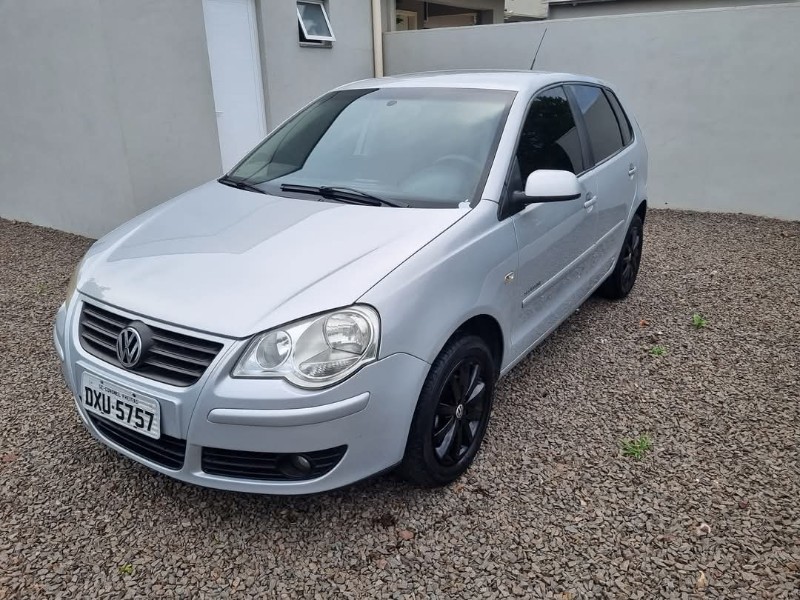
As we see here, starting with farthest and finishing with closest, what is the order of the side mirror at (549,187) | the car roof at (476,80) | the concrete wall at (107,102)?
the concrete wall at (107,102) → the car roof at (476,80) → the side mirror at (549,187)

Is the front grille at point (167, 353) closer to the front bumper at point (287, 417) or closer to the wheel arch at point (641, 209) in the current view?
the front bumper at point (287, 417)

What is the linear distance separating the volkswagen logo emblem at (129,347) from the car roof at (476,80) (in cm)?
211

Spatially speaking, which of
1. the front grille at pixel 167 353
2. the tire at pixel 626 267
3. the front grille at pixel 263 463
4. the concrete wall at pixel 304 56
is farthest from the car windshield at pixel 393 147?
the concrete wall at pixel 304 56

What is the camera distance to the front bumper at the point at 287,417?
200 cm

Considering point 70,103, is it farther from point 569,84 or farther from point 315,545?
point 315,545

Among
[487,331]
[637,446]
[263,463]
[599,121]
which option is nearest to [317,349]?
[263,463]

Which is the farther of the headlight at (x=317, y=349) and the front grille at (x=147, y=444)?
the front grille at (x=147, y=444)

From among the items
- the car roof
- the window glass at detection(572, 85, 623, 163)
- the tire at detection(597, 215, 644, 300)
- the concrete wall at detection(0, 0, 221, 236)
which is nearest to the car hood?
the car roof

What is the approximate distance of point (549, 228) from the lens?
3.09 metres

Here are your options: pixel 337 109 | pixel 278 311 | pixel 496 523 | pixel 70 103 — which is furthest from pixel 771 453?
pixel 70 103

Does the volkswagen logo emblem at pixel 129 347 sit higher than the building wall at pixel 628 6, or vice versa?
the building wall at pixel 628 6

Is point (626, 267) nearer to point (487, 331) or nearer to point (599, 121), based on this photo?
point (599, 121)

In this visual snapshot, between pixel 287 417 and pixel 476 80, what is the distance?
2245mm

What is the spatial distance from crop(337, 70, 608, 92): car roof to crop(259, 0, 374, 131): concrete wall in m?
4.17
